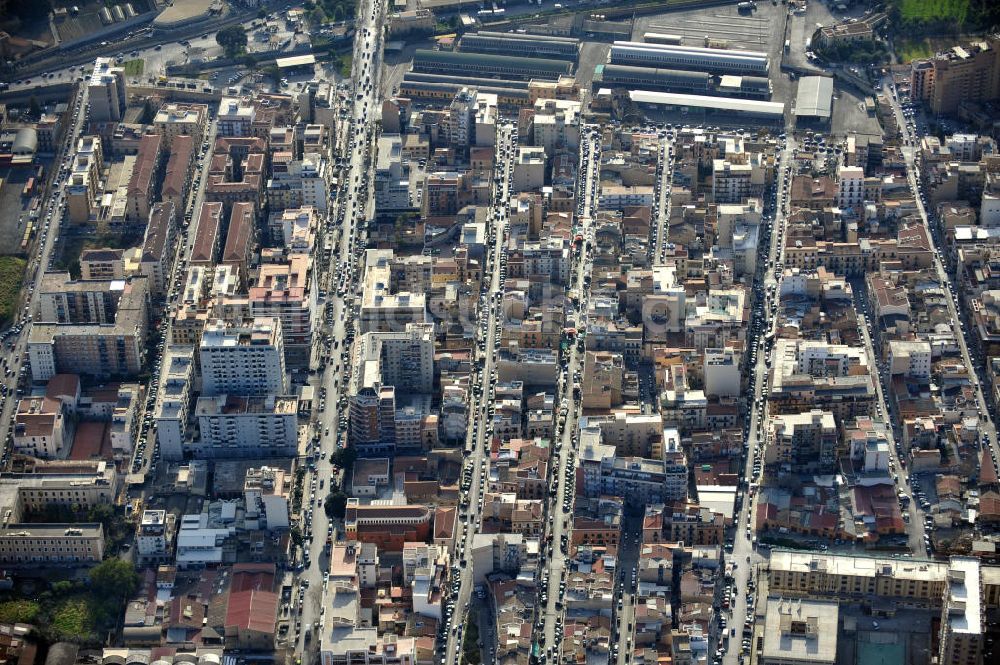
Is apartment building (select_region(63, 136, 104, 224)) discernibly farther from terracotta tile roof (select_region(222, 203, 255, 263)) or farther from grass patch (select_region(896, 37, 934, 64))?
grass patch (select_region(896, 37, 934, 64))

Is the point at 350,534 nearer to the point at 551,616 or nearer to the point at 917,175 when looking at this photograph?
the point at 551,616

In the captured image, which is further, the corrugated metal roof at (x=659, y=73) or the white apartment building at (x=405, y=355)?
the corrugated metal roof at (x=659, y=73)

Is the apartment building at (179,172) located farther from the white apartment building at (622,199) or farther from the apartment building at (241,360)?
the white apartment building at (622,199)

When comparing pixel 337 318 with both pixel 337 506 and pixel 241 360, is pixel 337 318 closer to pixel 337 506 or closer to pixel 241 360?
pixel 241 360

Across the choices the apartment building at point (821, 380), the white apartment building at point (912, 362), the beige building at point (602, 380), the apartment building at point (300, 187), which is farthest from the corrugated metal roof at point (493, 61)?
the white apartment building at point (912, 362)

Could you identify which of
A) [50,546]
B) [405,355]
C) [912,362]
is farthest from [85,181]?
[912,362]

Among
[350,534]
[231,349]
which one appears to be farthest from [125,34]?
[350,534]

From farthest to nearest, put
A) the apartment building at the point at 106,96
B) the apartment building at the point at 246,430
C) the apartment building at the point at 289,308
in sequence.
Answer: the apartment building at the point at 106,96 < the apartment building at the point at 289,308 < the apartment building at the point at 246,430
